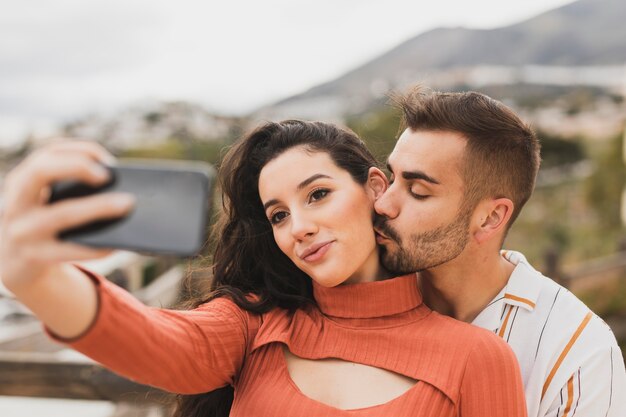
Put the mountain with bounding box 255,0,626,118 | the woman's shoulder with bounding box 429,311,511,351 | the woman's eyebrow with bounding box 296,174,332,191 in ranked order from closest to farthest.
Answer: the woman's shoulder with bounding box 429,311,511,351 → the woman's eyebrow with bounding box 296,174,332,191 → the mountain with bounding box 255,0,626,118

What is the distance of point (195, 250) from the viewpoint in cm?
87

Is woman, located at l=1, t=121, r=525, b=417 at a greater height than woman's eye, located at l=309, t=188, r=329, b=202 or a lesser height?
lesser

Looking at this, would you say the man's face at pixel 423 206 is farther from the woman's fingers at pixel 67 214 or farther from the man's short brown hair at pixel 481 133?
the woman's fingers at pixel 67 214

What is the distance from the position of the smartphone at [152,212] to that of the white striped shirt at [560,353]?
139 cm

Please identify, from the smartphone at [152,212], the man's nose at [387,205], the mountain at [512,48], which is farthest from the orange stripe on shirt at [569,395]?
the mountain at [512,48]

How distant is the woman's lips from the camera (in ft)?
5.63

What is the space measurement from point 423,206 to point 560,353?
0.55 m

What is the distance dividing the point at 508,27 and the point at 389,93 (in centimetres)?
5928

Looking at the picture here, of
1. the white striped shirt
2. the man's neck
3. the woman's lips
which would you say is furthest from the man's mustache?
the white striped shirt

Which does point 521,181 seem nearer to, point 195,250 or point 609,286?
point 195,250

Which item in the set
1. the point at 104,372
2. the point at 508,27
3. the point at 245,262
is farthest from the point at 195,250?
the point at 508,27

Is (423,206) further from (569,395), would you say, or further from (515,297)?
(569,395)

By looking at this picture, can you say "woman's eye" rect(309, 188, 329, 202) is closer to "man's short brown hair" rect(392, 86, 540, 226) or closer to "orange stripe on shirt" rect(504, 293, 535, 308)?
"man's short brown hair" rect(392, 86, 540, 226)

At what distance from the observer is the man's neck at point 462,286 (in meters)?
2.16
